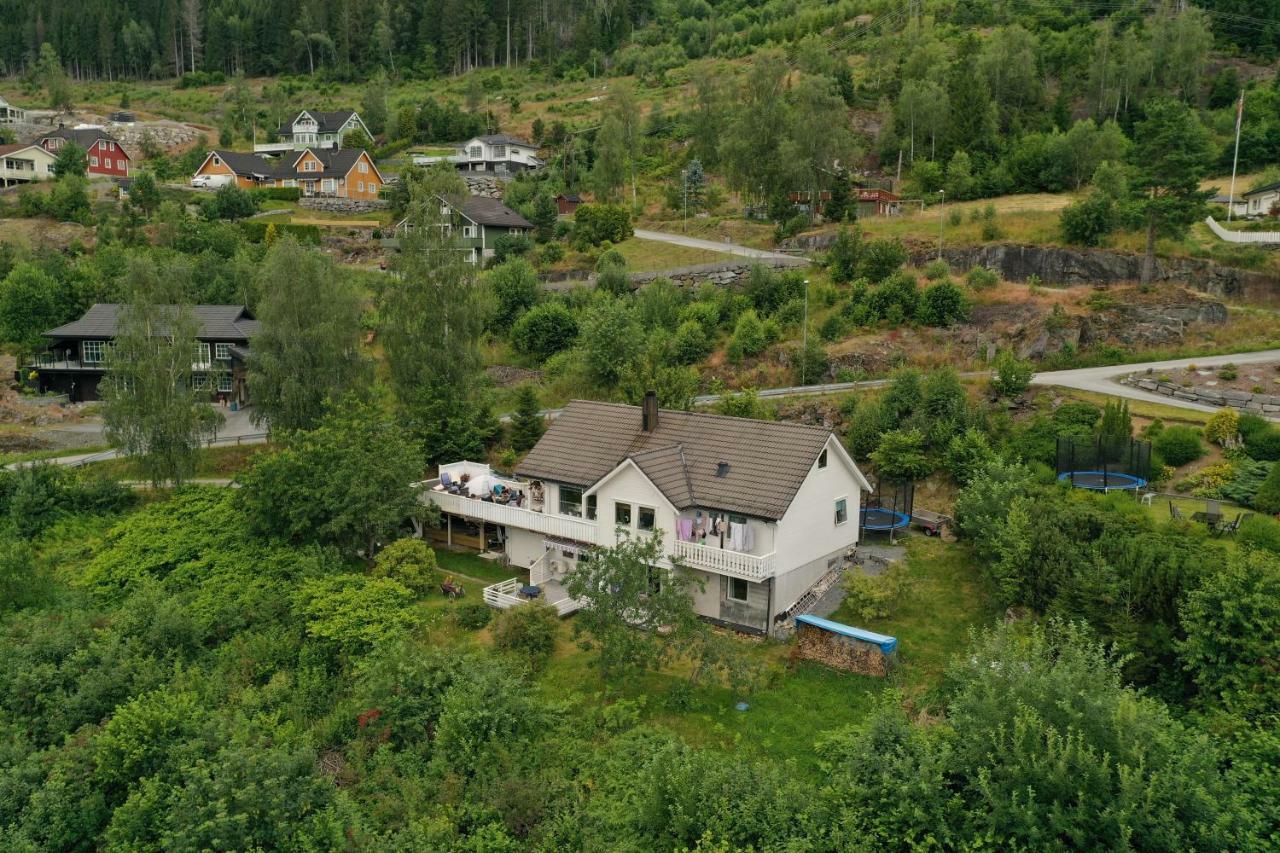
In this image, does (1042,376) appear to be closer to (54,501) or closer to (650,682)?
(650,682)

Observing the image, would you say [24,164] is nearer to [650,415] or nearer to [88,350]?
[88,350]

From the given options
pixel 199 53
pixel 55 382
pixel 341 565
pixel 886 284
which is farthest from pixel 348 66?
pixel 341 565

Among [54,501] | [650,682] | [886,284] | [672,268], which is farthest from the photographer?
[672,268]

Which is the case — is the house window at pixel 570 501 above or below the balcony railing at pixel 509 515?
above

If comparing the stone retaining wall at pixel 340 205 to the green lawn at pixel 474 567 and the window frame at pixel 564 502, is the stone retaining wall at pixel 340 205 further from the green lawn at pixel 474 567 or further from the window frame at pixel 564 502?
the window frame at pixel 564 502

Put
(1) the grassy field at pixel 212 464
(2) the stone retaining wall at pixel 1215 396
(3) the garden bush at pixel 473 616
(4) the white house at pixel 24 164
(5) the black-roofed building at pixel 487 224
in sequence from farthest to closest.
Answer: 1. (4) the white house at pixel 24 164
2. (5) the black-roofed building at pixel 487 224
3. (1) the grassy field at pixel 212 464
4. (2) the stone retaining wall at pixel 1215 396
5. (3) the garden bush at pixel 473 616

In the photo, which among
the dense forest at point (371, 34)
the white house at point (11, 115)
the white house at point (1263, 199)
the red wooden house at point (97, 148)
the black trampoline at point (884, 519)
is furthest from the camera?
the dense forest at point (371, 34)

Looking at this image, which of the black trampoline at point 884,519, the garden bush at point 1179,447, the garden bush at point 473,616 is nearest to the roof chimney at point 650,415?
the garden bush at point 473,616

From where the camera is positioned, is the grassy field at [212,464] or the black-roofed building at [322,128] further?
the black-roofed building at [322,128]

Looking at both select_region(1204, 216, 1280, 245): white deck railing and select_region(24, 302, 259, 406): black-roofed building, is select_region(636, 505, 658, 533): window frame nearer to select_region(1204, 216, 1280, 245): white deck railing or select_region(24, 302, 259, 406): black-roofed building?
select_region(24, 302, 259, 406): black-roofed building
